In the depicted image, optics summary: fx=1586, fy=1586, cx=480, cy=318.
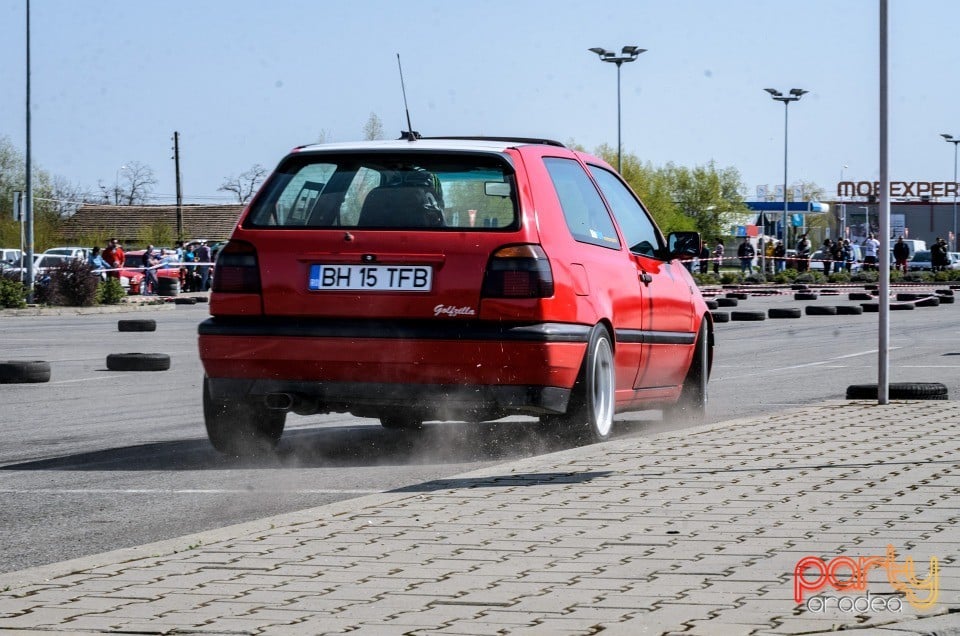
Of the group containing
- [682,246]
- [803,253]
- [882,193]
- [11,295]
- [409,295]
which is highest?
[803,253]

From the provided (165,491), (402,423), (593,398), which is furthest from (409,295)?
(402,423)

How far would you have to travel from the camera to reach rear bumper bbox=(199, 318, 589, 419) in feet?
26.8

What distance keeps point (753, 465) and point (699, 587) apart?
117 inches

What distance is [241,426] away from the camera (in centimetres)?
883

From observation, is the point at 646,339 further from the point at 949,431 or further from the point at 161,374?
the point at 161,374

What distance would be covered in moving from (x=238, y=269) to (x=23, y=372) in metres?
6.47

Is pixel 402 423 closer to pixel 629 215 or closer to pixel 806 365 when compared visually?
pixel 629 215

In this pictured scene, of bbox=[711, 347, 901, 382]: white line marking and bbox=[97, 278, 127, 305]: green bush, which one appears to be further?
bbox=[97, 278, 127, 305]: green bush

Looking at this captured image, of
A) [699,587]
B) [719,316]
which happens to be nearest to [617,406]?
[699,587]

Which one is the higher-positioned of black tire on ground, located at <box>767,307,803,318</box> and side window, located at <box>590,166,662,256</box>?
side window, located at <box>590,166,662,256</box>

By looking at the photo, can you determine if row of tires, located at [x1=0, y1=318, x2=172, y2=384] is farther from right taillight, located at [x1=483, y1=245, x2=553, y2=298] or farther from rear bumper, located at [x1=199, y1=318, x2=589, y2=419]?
right taillight, located at [x1=483, y1=245, x2=553, y2=298]

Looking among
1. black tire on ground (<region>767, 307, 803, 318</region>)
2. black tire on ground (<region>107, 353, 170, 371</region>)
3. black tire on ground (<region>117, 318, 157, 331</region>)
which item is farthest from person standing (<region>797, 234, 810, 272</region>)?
black tire on ground (<region>107, 353, 170, 371</region>)

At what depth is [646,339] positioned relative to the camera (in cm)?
972

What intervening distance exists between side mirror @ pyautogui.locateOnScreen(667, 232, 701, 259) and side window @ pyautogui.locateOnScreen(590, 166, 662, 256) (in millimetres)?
97
